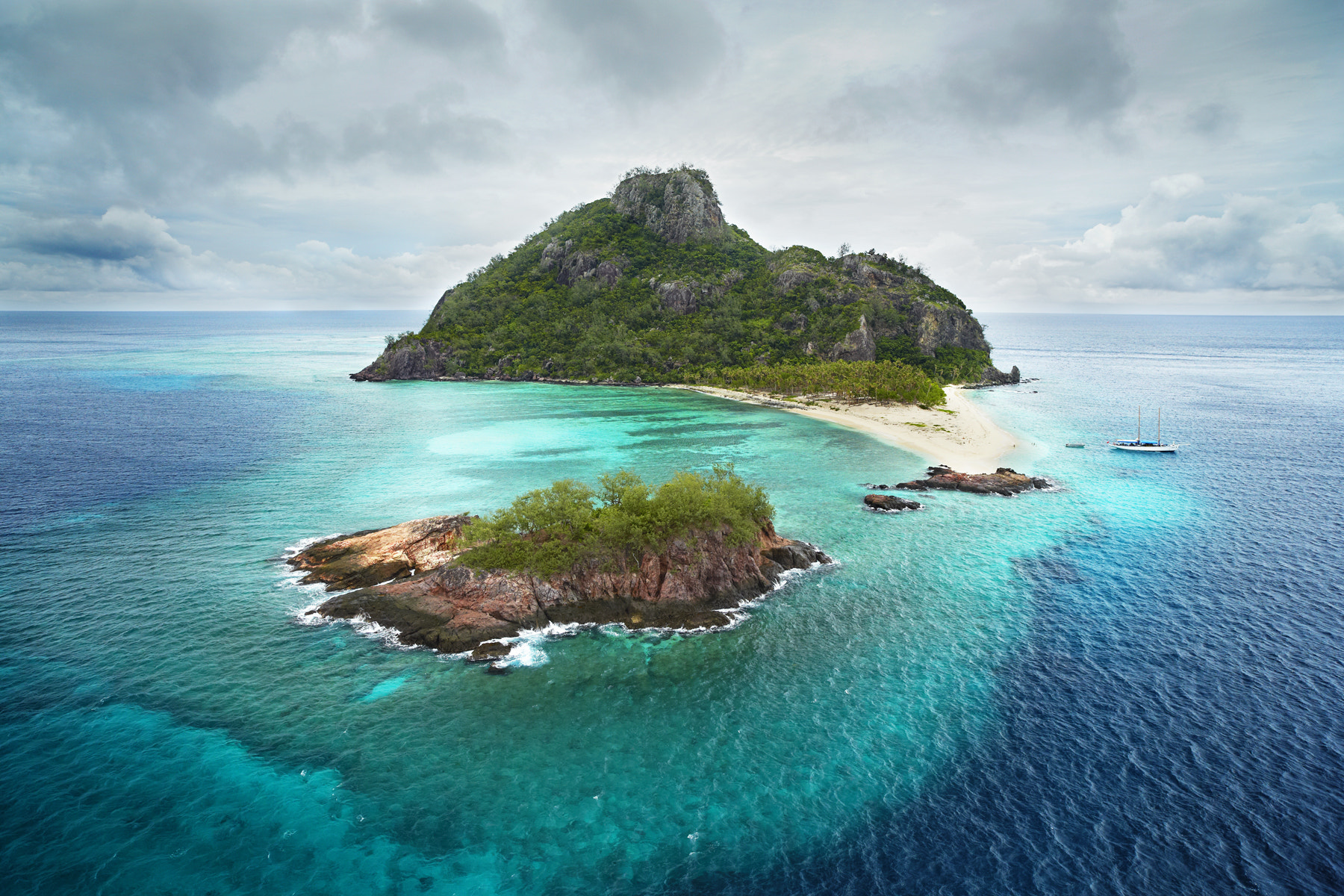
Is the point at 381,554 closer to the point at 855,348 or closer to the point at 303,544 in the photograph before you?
the point at 303,544

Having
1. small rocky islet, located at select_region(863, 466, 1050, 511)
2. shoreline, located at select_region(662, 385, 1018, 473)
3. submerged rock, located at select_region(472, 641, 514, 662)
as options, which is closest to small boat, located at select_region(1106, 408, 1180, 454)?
shoreline, located at select_region(662, 385, 1018, 473)

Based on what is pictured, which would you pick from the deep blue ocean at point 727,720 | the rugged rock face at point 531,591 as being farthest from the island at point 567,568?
the deep blue ocean at point 727,720

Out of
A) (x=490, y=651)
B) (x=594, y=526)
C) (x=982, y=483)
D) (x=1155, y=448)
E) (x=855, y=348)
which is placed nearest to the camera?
(x=490, y=651)

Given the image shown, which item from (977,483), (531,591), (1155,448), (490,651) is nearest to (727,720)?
(490,651)

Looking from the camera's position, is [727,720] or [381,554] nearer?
[727,720]

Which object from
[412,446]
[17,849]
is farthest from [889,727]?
[412,446]

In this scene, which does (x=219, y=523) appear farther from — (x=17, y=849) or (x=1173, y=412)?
(x=1173, y=412)
